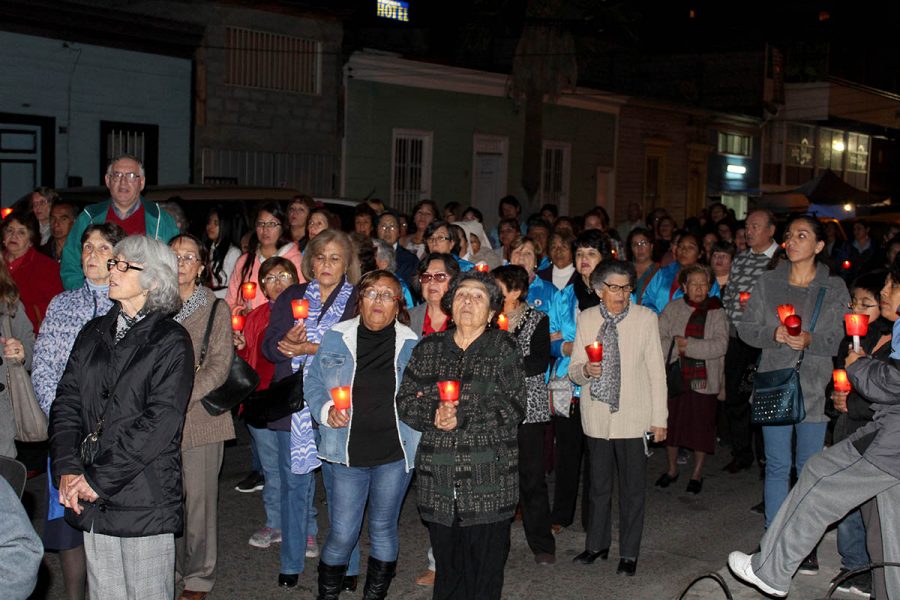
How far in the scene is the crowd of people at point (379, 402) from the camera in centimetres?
474

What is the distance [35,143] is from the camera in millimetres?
17875

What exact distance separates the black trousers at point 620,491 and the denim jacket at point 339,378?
161 cm

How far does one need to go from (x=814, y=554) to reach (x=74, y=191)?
9.32 m

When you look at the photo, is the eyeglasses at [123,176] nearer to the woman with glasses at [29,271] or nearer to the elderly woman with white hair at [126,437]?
the woman with glasses at [29,271]

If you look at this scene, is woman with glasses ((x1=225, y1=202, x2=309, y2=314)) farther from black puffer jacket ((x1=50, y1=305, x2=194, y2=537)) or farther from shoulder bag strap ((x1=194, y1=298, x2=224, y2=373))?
black puffer jacket ((x1=50, y1=305, x2=194, y2=537))

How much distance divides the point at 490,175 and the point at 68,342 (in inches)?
887

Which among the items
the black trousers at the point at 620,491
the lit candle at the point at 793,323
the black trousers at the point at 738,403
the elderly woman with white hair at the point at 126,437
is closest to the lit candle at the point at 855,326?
the lit candle at the point at 793,323

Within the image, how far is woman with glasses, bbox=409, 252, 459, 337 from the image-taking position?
6.51m

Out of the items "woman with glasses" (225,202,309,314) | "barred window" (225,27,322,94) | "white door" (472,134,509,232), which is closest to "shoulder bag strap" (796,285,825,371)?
"woman with glasses" (225,202,309,314)

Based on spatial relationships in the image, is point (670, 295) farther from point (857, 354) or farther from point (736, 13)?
point (736, 13)

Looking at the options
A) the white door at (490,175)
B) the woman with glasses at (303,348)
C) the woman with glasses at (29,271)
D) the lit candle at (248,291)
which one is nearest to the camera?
the woman with glasses at (303,348)

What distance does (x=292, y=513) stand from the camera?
6.44 meters

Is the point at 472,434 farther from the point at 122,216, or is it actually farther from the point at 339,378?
the point at 122,216

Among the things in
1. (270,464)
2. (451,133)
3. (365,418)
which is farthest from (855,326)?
(451,133)
